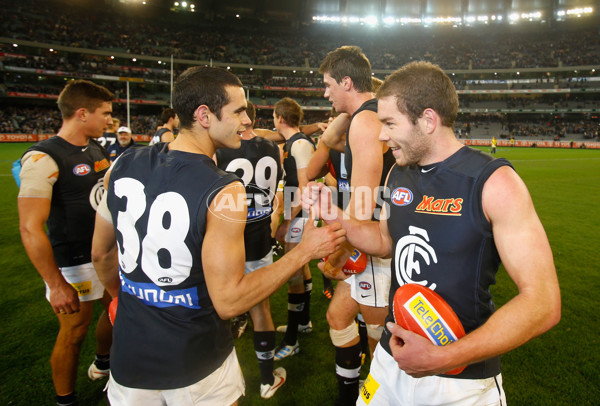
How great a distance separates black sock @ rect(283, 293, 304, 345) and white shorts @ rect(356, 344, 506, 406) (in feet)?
7.07

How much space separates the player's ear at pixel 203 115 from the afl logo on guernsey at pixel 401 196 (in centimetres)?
115

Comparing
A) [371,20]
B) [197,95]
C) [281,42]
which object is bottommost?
[197,95]

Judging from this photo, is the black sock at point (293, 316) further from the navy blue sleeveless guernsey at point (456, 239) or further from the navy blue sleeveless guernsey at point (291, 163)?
the navy blue sleeveless guernsey at point (456, 239)

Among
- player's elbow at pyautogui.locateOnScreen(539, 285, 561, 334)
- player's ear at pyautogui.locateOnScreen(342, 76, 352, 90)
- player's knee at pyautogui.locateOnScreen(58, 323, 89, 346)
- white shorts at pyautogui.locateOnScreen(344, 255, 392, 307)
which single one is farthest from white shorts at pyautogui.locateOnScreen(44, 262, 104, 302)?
player's elbow at pyautogui.locateOnScreen(539, 285, 561, 334)

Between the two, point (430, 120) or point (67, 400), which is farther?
point (67, 400)

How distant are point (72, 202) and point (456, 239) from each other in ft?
10.4

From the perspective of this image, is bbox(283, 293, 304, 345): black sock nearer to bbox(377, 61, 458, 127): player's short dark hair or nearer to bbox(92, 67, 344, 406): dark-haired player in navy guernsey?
bbox(92, 67, 344, 406): dark-haired player in navy guernsey

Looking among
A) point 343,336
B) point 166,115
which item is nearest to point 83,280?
point 343,336

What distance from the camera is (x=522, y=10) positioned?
56.6 meters

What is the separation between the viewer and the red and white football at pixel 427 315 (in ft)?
4.98

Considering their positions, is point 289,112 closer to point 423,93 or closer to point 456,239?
point 423,93

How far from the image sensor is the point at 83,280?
3.16m

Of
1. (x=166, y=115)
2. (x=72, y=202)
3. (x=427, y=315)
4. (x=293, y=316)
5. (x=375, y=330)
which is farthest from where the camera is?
(x=166, y=115)

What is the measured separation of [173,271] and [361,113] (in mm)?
1693
